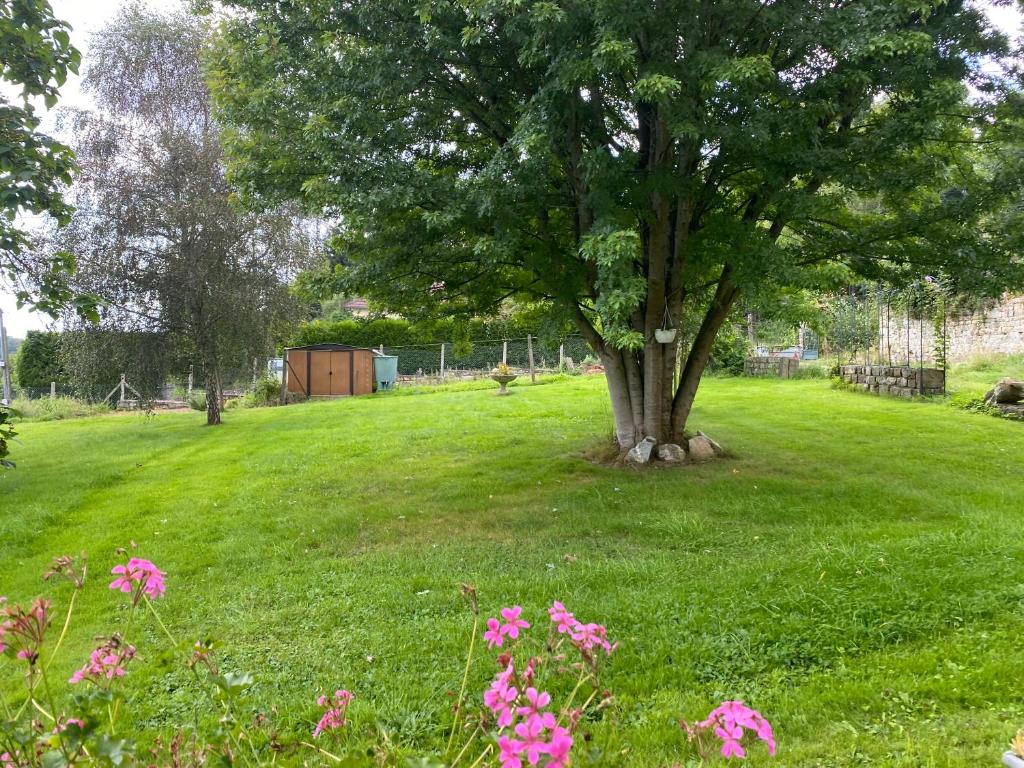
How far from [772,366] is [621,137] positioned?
12.6 metres

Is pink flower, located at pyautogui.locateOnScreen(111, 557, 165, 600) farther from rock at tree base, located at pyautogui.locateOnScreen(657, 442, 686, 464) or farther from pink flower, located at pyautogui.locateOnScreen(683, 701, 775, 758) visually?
rock at tree base, located at pyautogui.locateOnScreen(657, 442, 686, 464)

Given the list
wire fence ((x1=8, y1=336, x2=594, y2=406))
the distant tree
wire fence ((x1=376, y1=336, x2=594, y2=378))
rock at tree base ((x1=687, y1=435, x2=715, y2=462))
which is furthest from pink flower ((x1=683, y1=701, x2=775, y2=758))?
wire fence ((x1=376, y1=336, x2=594, y2=378))

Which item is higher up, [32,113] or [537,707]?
[32,113]

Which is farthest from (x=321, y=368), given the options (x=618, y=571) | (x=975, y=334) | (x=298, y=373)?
(x=975, y=334)

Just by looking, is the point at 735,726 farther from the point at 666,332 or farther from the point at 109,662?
the point at 666,332

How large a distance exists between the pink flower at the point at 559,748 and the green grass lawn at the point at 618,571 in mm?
888

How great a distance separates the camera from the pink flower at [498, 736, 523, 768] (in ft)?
3.03

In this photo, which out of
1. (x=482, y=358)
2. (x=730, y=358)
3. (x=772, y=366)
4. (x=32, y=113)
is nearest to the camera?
(x=32, y=113)

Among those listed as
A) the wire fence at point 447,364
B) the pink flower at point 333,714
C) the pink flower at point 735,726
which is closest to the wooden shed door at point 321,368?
the wire fence at point 447,364

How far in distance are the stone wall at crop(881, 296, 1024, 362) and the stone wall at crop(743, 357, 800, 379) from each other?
2192mm

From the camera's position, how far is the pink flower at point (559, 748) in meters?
0.91

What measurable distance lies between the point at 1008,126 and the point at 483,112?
4.65 m

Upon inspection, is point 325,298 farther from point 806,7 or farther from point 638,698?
point 638,698

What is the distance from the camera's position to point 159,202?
12211mm
